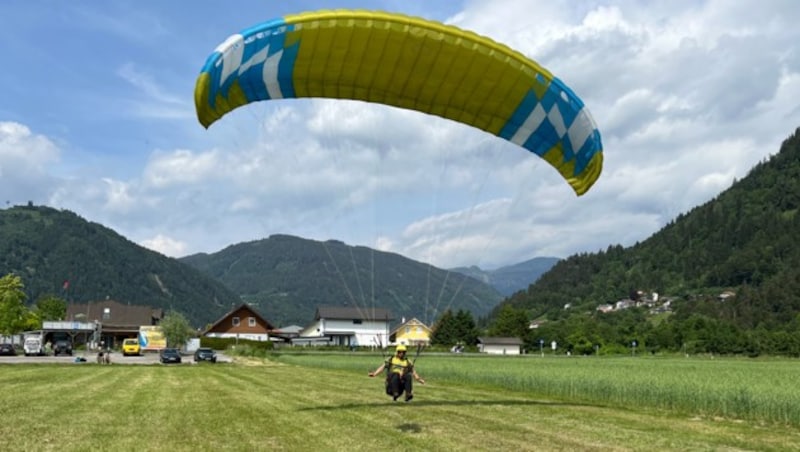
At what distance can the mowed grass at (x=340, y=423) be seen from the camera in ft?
42.3

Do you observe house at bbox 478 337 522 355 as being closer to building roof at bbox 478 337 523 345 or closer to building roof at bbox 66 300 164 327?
building roof at bbox 478 337 523 345

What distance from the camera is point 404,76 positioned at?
1394 cm

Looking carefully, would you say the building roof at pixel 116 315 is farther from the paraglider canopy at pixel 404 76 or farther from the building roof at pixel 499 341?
the paraglider canopy at pixel 404 76

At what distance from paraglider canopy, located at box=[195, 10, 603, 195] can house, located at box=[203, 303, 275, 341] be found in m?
102

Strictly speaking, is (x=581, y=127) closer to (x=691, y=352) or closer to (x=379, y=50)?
(x=379, y=50)

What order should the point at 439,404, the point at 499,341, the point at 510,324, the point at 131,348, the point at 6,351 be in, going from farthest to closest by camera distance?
the point at 510,324
the point at 499,341
the point at 131,348
the point at 6,351
the point at 439,404

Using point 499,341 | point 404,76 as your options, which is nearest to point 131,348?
point 404,76

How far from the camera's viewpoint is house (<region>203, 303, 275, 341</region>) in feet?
372

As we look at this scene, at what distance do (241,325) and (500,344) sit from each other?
41642 millimetres

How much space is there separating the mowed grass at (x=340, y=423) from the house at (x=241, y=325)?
295ft

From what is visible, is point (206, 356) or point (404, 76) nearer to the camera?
point (404, 76)

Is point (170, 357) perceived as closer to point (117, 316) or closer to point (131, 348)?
point (131, 348)

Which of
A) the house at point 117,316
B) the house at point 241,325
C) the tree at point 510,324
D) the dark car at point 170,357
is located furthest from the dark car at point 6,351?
the tree at point 510,324

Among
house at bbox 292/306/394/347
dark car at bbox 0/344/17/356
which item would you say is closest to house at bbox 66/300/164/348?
house at bbox 292/306/394/347
